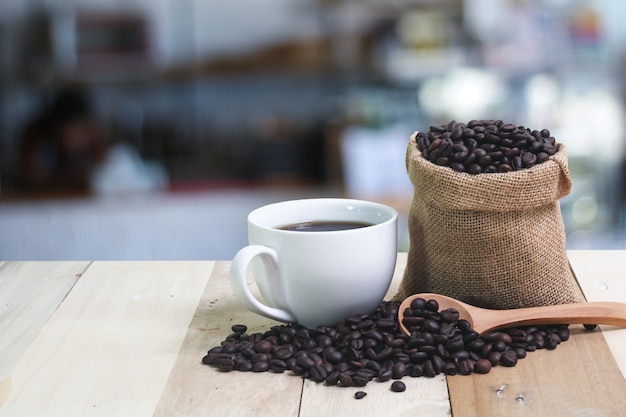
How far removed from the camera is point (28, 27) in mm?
3734

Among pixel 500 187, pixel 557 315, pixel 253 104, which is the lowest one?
pixel 253 104

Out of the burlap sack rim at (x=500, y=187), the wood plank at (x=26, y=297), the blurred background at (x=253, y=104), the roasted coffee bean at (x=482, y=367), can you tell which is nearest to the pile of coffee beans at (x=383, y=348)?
the roasted coffee bean at (x=482, y=367)

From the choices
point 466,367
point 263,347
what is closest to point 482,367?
point 466,367

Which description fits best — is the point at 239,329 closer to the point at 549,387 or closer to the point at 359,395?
the point at 359,395

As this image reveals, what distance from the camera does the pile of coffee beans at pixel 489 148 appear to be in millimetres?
996

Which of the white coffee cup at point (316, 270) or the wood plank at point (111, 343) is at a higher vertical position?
the white coffee cup at point (316, 270)

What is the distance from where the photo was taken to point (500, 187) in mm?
976

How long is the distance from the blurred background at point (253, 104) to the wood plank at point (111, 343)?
214 cm

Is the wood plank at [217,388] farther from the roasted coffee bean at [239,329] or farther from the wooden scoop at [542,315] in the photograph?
the wooden scoop at [542,315]

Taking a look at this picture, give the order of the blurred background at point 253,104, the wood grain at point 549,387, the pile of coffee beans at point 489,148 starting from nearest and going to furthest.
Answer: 1. the wood grain at point 549,387
2. the pile of coffee beans at point 489,148
3. the blurred background at point 253,104

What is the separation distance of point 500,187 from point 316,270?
0.23m

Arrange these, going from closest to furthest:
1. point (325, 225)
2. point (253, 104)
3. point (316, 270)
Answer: point (316, 270) < point (325, 225) < point (253, 104)

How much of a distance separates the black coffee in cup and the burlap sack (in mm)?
85

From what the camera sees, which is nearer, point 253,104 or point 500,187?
point 500,187
